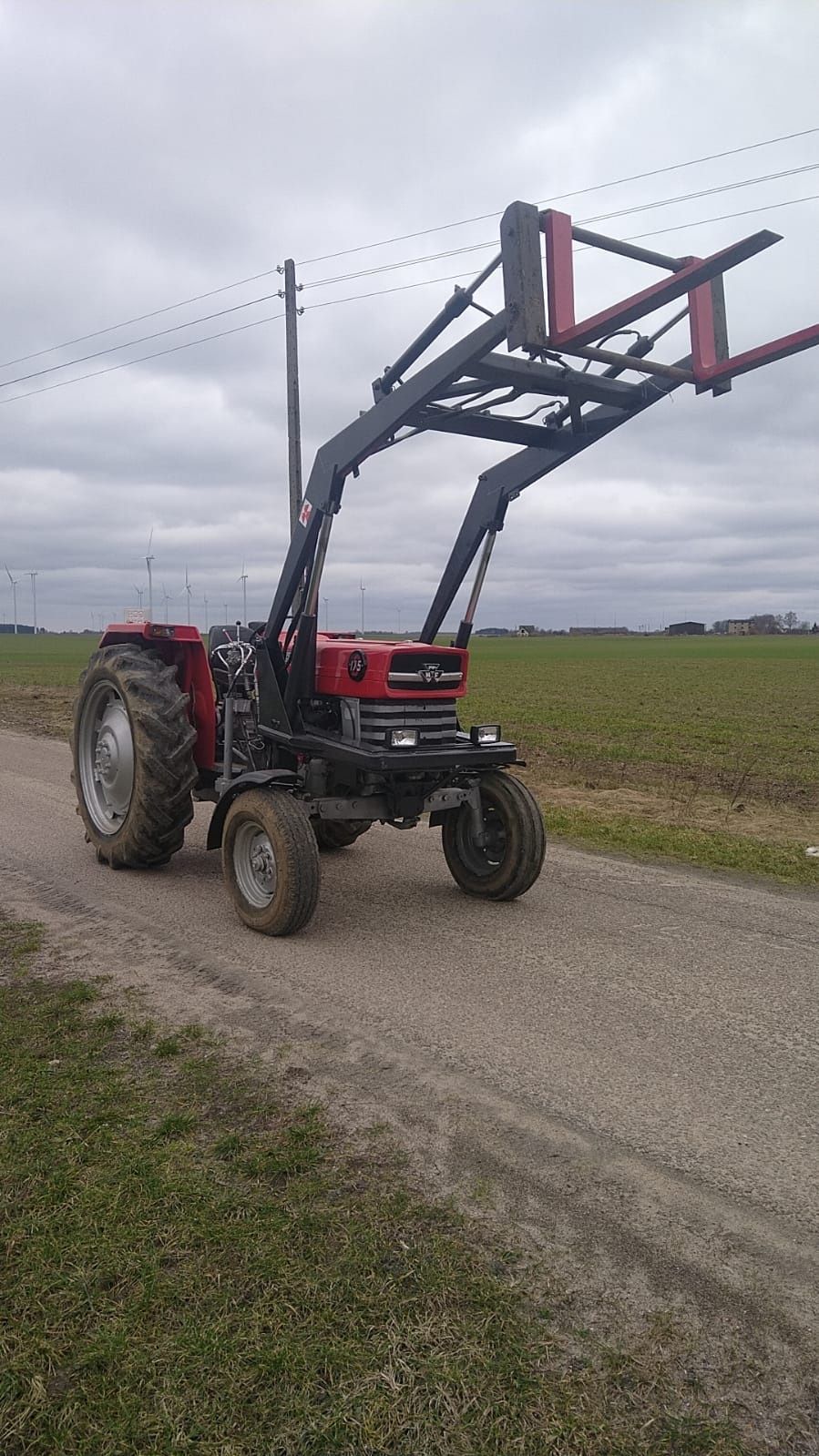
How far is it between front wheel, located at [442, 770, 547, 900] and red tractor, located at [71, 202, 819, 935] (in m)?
0.01

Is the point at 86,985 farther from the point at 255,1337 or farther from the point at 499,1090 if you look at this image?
the point at 255,1337

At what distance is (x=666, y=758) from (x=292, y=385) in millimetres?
8499

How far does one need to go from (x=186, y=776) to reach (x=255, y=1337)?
4619 millimetres

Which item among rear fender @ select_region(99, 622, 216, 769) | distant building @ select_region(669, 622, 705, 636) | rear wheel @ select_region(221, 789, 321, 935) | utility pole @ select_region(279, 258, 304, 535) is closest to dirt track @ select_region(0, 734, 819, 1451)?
rear wheel @ select_region(221, 789, 321, 935)

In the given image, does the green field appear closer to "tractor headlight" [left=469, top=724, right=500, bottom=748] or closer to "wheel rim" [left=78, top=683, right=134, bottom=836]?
"tractor headlight" [left=469, top=724, right=500, bottom=748]

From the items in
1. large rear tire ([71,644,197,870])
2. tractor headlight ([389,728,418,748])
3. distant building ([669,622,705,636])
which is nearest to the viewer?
tractor headlight ([389,728,418,748])

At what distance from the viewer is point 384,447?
589 centimetres

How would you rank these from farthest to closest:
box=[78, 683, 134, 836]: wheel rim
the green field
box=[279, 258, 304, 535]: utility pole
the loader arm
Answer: box=[279, 258, 304, 535]: utility pole → the green field → box=[78, 683, 134, 836]: wheel rim → the loader arm

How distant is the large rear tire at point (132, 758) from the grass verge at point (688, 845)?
11.7 ft

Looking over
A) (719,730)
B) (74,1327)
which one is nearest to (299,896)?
(74,1327)

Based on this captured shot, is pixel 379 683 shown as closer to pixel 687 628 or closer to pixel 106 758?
pixel 106 758

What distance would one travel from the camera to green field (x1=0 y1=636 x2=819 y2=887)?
8750 mm

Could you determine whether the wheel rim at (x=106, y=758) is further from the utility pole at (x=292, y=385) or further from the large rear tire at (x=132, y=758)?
the utility pole at (x=292, y=385)

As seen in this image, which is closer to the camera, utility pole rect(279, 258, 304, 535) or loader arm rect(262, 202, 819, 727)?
loader arm rect(262, 202, 819, 727)
